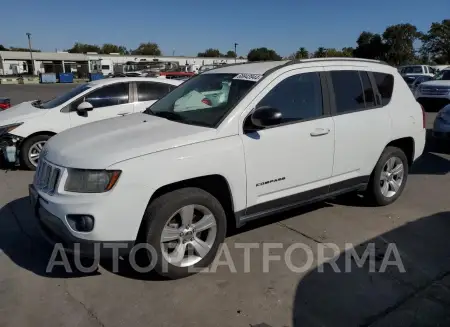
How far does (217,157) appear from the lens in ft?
11.0

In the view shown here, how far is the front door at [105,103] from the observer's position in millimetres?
7305

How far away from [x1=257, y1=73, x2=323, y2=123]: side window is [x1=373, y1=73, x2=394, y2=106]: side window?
3.41ft

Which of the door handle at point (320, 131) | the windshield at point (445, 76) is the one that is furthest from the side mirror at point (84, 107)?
the windshield at point (445, 76)


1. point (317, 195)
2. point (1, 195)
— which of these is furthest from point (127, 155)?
point (1, 195)

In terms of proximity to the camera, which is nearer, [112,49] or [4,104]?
[4,104]

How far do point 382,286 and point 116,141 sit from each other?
8.18ft

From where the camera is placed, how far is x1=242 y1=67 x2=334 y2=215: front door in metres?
3.63

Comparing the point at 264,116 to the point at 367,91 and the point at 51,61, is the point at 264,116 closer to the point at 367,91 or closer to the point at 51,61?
the point at 367,91

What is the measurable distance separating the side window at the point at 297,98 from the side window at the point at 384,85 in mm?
1038

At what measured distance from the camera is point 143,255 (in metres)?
3.68

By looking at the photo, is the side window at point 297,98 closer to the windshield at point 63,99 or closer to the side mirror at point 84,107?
the side mirror at point 84,107

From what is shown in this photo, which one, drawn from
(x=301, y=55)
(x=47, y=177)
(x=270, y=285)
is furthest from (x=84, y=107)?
(x=301, y=55)

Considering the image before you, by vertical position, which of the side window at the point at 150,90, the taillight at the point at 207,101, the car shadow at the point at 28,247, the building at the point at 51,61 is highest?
the building at the point at 51,61

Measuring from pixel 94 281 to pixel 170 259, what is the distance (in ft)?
2.25
